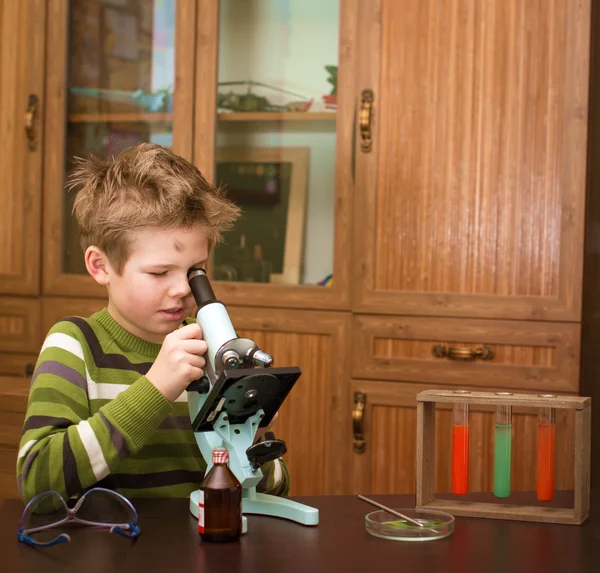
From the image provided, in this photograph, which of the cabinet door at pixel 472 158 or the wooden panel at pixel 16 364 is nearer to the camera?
the cabinet door at pixel 472 158

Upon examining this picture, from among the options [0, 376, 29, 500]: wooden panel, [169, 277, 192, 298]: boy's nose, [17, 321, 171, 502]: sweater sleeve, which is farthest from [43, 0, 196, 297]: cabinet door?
[17, 321, 171, 502]: sweater sleeve

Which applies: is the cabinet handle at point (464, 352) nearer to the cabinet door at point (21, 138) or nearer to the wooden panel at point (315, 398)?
the wooden panel at point (315, 398)

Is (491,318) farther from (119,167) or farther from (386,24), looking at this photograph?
(119,167)

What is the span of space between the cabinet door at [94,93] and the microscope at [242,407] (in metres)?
1.77

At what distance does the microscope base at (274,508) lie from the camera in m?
1.00

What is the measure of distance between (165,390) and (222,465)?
7.4 inches

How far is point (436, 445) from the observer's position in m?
2.45

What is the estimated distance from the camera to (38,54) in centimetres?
282

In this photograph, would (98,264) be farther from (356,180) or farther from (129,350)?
(356,180)

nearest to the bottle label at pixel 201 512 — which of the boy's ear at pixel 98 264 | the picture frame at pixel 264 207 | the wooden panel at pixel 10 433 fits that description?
the boy's ear at pixel 98 264

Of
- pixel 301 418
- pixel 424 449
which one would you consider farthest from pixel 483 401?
pixel 301 418

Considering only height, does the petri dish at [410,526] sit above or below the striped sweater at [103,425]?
below

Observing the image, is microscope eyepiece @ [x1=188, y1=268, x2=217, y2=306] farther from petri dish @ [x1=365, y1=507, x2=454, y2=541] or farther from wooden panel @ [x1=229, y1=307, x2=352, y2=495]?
wooden panel @ [x1=229, y1=307, x2=352, y2=495]

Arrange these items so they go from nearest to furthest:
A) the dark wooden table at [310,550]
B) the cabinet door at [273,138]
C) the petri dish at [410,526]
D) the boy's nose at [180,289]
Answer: the dark wooden table at [310,550] → the petri dish at [410,526] → the boy's nose at [180,289] → the cabinet door at [273,138]
